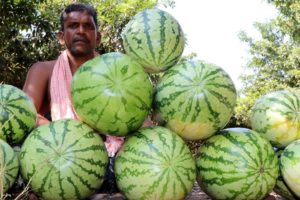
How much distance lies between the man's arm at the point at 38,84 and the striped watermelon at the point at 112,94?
1497 millimetres

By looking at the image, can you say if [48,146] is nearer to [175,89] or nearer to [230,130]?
[175,89]

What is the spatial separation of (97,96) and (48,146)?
15.7 inches

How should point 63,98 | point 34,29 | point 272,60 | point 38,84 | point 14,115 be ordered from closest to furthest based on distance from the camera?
point 14,115 < point 63,98 < point 38,84 < point 34,29 < point 272,60

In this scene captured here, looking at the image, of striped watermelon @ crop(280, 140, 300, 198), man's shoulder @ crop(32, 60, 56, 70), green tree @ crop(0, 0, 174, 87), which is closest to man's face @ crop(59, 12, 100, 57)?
man's shoulder @ crop(32, 60, 56, 70)

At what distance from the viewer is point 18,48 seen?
9562mm

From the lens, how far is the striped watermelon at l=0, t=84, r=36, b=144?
2631 millimetres

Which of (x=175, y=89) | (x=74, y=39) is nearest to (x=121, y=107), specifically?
(x=175, y=89)

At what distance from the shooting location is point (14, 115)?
2.65m

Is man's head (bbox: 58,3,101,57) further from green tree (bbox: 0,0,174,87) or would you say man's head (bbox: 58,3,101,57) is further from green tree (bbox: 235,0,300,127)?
green tree (bbox: 235,0,300,127)

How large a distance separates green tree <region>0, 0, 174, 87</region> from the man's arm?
3.82 m

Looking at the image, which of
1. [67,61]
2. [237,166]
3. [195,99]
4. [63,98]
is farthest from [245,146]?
[67,61]

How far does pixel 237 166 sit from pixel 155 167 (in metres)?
0.51

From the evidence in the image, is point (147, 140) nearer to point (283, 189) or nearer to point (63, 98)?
point (283, 189)

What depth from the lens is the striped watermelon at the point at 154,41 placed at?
273 centimetres
